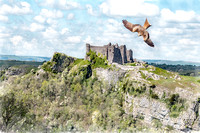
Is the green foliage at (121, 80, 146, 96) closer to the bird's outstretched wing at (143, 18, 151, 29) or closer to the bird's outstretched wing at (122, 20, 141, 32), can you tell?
the bird's outstretched wing at (122, 20, 141, 32)

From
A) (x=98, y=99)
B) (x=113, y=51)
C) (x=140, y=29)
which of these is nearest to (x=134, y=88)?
(x=98, y=99)

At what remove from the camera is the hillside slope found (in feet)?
175

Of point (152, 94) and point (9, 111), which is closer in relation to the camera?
point (9, 111)

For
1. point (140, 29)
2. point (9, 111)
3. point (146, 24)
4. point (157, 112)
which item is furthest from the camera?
point (157, 112)

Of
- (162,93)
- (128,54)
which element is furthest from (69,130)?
(128,54)

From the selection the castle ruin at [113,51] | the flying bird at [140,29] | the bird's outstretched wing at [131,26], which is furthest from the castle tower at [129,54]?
the bird's outstretched wing at [131,26]

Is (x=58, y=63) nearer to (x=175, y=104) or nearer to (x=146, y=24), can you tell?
(x=175, y=104)

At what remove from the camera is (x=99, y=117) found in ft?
211

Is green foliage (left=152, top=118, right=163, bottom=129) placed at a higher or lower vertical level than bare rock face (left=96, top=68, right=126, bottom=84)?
lower

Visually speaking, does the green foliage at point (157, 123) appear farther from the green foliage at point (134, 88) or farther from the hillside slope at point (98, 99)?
the green foliage at point (134, 88)

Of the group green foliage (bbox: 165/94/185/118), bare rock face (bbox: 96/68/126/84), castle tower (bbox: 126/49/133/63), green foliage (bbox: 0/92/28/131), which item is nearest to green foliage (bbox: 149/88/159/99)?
green foliage (bbox: 165/94/185/118)

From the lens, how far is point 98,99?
70812 millimetres

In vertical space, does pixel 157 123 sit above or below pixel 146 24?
below

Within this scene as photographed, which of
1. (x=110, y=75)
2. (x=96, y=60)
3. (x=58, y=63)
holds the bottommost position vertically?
(x=110, y=75)
